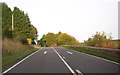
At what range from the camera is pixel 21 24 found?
44.3 m

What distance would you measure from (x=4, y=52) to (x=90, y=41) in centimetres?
1635

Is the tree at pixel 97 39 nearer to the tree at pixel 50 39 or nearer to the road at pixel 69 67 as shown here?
the road at pixel 69 67

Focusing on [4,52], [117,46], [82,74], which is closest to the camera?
[82,74]

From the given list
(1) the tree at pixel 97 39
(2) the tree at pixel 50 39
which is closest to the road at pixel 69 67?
(1) the tree at pixel 97 39

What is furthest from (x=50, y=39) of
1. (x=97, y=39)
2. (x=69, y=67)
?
(x=69, y=67)

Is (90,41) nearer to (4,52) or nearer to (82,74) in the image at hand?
(4,52)

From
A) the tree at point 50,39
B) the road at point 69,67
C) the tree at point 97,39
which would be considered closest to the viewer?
the road at point 69,67

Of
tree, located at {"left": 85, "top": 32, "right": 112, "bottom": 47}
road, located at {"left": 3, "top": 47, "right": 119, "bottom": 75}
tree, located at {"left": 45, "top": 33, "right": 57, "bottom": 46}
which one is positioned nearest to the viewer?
road, located at {"left": 3, "top": 47, "right": 119, "bottom": 75}

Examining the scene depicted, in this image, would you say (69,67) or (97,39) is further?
(97,39)

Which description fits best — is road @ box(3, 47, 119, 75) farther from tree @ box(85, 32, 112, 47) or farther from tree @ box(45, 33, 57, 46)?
tree @ box(45, 33, 57, 46)

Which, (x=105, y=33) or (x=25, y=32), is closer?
(x=105, y=33)

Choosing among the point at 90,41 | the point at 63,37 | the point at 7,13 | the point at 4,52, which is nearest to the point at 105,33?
the point at 90,41

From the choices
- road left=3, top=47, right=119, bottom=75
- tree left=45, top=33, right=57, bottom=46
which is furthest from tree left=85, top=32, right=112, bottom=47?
tree left=45, top=33, right=57, bottom=46

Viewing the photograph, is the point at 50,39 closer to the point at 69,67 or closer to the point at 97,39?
the point at 97,39
